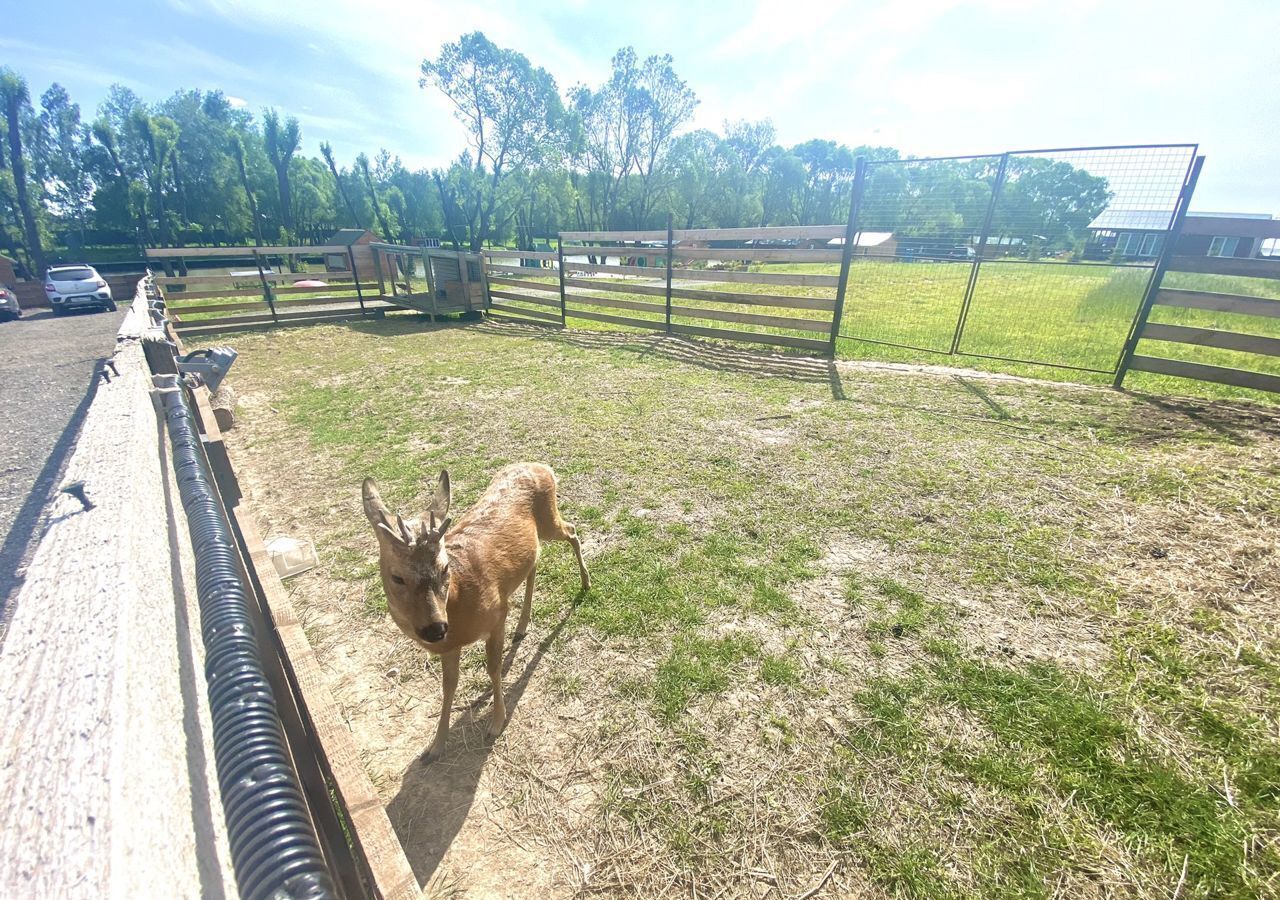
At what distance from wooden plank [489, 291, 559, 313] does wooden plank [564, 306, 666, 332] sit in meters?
0.53

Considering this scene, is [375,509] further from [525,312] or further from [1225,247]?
[1225,247]

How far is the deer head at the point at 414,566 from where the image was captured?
5.82 feet

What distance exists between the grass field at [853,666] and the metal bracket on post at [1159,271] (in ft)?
4.98

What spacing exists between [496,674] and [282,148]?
60.6 m

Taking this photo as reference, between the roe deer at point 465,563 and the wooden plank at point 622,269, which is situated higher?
the wooden plank at point 622,269

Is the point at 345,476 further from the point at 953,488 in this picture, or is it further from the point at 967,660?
the point at 953,488

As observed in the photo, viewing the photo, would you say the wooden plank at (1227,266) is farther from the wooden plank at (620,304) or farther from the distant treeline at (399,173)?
the distant treeline at (399,173)

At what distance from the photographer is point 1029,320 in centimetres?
1059

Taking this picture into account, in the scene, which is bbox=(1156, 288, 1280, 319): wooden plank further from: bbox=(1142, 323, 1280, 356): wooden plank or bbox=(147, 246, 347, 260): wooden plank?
bbox=(147, 246, 347, 260): wooden plank

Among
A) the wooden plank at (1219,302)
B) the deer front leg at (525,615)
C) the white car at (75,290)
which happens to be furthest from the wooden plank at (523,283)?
the white car at (75,290)

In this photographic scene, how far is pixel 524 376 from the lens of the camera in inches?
331

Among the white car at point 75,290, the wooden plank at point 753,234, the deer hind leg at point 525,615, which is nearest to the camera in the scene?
the deer hind leg at point 525,615

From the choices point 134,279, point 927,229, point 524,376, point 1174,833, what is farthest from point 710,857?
point 134,279

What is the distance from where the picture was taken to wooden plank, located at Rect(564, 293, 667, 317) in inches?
440
